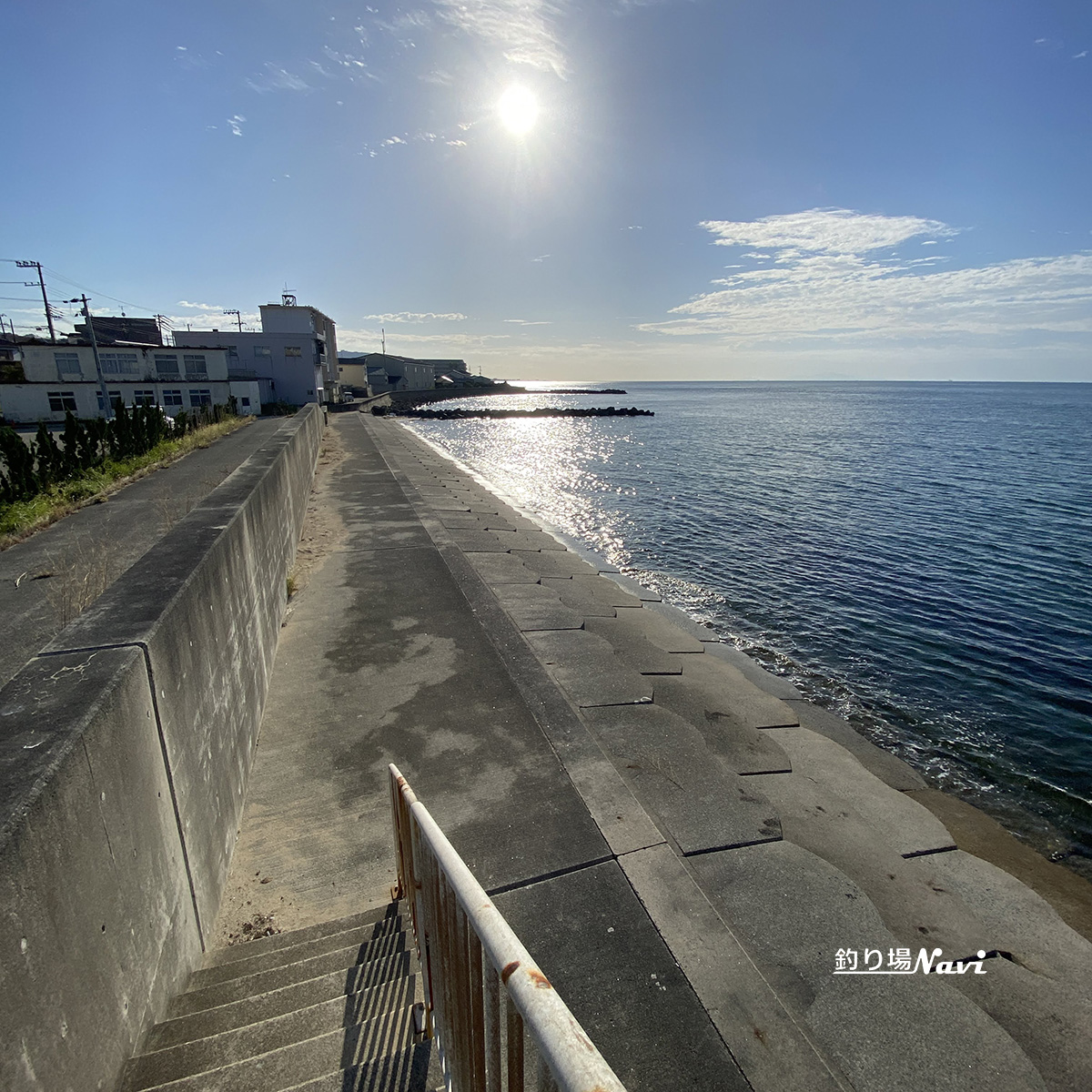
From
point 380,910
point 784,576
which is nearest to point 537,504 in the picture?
point 784,576

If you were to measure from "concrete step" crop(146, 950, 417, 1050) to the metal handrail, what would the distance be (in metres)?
0.34

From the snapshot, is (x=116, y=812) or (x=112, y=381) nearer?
(x=116, y=812)

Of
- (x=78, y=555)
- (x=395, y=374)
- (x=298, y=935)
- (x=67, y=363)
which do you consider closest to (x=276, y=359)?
(x=67, y=363)

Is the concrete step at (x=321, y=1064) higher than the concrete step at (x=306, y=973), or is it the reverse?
the concrete step at (x=321, y=1064)

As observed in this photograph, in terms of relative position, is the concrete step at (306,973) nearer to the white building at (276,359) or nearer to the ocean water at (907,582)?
the ocean water at (907,582)

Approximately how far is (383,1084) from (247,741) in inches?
121

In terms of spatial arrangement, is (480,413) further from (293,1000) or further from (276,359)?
(293,1000)

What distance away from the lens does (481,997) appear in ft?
5.58

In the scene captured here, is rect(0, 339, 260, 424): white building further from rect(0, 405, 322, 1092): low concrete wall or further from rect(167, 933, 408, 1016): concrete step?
rect(167, 933, 408, 1016): concrete step

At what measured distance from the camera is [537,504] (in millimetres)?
26719


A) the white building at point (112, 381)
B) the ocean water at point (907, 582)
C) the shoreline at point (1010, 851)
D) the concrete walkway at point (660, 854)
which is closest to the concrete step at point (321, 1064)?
the concrete walkway at point (660, 854)

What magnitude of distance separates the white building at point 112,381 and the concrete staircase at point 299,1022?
3862cm

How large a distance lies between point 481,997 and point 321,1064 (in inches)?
44.5

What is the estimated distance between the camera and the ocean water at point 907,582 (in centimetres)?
844
